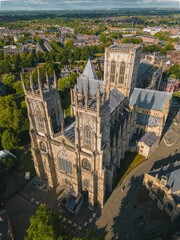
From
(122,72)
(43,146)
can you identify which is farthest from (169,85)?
(43,146)

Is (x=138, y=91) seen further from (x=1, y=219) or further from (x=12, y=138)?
(x=1, y=219)

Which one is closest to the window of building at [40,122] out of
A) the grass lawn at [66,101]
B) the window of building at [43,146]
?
the window of building at [43,146]

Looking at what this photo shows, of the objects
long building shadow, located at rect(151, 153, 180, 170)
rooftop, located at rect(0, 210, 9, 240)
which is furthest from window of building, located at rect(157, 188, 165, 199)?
rooftop, located at rect(0, 210, 9, 240)

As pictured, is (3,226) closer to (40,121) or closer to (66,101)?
(40,121)

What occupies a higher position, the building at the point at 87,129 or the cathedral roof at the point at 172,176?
the building at the point at 87,129

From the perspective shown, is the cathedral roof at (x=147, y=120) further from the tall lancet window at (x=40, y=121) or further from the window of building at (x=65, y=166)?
the tall lancet window at (x=40, y=121)

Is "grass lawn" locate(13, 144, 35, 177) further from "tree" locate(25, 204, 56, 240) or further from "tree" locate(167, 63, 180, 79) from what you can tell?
"tree" locate(167, 63, 180, 79)
